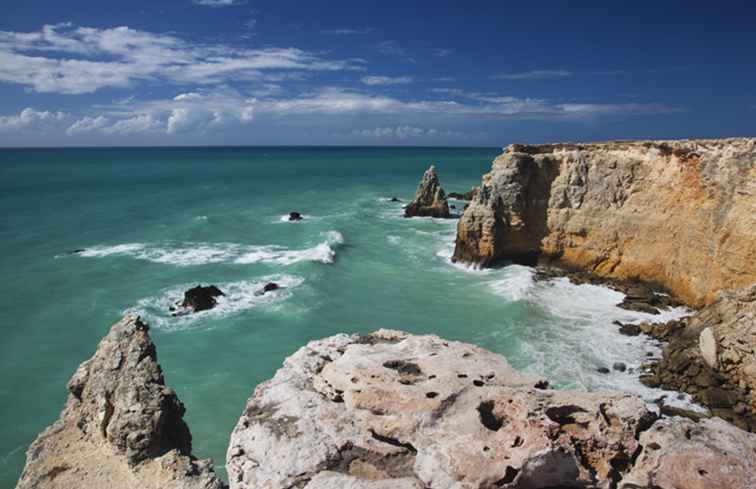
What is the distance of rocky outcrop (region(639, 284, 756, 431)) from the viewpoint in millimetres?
15070

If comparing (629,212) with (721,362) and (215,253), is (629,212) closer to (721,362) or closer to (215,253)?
(721,362)

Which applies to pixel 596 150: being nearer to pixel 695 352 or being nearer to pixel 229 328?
pixel 695 352

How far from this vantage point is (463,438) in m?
6.62

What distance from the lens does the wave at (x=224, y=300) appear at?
23734 mm

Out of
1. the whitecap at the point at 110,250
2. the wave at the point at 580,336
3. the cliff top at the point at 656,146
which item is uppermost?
the cliff top at the point at 656,146

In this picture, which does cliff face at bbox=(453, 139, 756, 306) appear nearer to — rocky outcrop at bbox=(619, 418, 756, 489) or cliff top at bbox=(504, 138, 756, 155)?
cliff top at bbox=(504, 138, 756, 155)

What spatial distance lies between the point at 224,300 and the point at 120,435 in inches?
688

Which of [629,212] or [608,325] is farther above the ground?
[629,212]

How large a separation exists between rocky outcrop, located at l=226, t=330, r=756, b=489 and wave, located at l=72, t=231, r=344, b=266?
26020 mm

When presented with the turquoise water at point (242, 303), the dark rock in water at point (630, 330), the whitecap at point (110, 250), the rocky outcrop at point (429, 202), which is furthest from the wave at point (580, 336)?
the whitecap at point (110, 250)

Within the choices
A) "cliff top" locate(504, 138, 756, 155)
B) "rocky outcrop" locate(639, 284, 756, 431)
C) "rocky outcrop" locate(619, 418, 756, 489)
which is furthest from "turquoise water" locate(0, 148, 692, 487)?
"rocky outcrop" locate(619, 418, 756, 489)

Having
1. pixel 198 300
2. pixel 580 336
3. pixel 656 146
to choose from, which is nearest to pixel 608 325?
pixel 580 336

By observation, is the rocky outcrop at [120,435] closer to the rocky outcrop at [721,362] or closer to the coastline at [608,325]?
the coastline at [608,325]

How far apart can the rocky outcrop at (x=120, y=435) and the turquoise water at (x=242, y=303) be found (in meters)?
4.93
